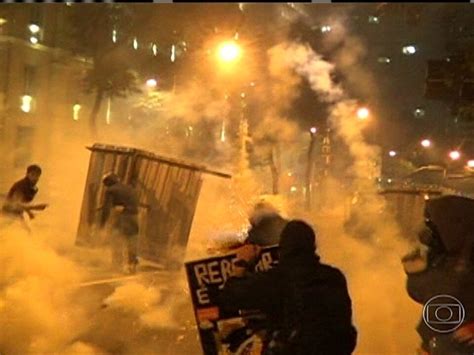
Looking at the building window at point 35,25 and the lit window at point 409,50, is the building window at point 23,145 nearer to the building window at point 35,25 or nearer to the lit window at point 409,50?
the building window at point 35,25

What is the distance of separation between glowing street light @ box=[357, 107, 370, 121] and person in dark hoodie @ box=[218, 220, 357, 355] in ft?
2.92

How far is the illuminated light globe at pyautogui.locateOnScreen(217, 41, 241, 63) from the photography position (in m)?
4.29

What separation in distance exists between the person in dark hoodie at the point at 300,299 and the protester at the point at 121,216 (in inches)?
41.0

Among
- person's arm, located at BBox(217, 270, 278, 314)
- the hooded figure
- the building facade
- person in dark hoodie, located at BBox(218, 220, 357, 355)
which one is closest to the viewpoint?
person in dark hoodie, located at BBox(218, 220, 357, 355)

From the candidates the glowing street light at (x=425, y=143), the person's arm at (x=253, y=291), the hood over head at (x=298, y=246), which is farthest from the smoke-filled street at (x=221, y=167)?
the hood over head at (x=298, y=246)

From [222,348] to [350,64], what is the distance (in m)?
1.77

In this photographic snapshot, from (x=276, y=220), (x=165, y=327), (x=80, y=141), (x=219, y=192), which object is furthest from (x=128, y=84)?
(x=165, y=327)

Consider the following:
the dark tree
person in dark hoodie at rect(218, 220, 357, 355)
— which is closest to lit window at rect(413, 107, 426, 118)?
person in dark hoodie at rect(218, 220, 357, 355)

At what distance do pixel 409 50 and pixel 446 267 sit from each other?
1280mm

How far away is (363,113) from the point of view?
167 inches

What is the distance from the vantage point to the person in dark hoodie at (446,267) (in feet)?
13.3

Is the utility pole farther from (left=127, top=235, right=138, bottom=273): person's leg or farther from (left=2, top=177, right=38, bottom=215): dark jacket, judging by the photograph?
(left=2, top=177, right=38, bottom=215): dark jacket

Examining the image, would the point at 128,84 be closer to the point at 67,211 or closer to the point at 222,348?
the point at 67,211

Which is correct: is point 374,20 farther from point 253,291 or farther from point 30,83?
point 30,83
